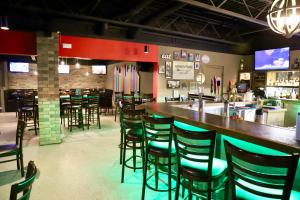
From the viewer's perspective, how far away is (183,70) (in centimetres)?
735

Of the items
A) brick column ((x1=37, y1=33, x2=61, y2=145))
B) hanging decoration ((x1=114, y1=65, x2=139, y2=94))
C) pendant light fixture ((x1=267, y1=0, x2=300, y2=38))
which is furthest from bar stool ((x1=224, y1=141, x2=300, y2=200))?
hanging decoration ((x1=114, y1=65, x2=139, y2=94))

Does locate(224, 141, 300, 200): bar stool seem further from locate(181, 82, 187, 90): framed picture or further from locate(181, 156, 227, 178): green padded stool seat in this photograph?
locate(181, 82, 187, 90): framed picture

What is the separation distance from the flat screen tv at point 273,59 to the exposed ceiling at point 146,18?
0.42 metres

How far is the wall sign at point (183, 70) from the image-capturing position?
721 centimetres

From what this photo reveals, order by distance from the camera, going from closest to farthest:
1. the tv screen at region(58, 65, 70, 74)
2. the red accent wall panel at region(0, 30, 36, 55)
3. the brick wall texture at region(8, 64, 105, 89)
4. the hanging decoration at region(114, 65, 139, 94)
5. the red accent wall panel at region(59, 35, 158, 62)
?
the red accent wall panel at region(0, 30, 36, 55) → the red accent wall panel at region(59, 35, 158, 62) → the hanging decoration at region(114, 65, 139, 94) → the brick wall texture at region(8, 64, 105, 89) → the tv screen at region(58, 65, 70, 74)

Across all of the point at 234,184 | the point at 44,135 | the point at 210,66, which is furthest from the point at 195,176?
the point at 210,66

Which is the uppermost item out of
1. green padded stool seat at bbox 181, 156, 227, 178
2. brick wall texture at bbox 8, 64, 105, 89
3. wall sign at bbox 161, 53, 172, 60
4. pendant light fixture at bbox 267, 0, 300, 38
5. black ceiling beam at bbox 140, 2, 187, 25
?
black ceiling beam at bbox 140, 2, 187, 25

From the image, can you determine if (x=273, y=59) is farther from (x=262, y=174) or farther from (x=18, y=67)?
(x=18, y=67)

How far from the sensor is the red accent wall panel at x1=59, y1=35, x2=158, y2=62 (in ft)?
17.7

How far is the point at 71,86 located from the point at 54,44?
702 centimetres

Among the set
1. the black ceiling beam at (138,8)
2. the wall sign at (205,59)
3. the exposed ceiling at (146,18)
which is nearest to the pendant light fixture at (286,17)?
the exposed ceiling at (146,18)

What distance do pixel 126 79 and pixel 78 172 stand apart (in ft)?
22.7

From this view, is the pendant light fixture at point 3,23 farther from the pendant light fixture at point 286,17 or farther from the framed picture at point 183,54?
the framed picture at point 183,54

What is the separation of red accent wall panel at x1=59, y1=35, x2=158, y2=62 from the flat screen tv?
4.13 meters
